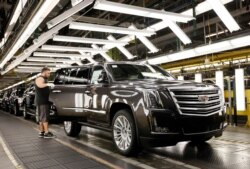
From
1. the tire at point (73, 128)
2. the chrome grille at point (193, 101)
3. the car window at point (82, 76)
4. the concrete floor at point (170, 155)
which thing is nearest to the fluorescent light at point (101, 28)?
the car window at point (82, 76)

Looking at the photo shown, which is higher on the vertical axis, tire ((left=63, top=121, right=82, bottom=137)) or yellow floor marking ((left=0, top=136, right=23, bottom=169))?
tire ((left=63, top=121, right=82, bottom=137))

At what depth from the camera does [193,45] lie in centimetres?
830

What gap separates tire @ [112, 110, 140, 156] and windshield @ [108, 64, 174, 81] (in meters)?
0.93

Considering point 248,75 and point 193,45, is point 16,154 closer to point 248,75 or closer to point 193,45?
point 193,45

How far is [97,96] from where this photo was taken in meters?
6.42

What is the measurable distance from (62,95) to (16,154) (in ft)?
6.95

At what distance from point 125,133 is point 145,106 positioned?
852 mm

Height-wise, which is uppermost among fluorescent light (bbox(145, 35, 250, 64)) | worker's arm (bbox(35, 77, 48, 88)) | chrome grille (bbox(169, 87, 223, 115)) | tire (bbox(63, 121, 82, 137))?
fluorescent light (bbox(145, 35, 250, 64))

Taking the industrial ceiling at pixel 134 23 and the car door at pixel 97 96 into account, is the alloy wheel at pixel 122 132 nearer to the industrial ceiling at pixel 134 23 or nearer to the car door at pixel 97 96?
the car door at pixel 97 96

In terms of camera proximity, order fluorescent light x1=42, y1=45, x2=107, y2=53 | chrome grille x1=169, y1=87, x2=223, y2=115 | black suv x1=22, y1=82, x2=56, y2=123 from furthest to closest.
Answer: black suv x1=22, y1=82, x2=56, y2=123
fluorescent light x1=42, y1=45, x2=107, y2=53
chrome grille x1=169, y1=87, x2=223, y2=115

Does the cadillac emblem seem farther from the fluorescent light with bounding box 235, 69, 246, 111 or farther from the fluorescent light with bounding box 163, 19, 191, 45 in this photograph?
the fluorescent light with bounding box 235, 69, 246, 111

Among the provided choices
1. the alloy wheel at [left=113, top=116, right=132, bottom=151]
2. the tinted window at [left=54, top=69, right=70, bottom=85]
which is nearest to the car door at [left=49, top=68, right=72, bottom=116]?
the tinted window at [left=54, top=69, right=70, bottom=85]

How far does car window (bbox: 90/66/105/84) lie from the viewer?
6661 mm

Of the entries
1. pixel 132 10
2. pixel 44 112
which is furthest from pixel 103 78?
pixel 44 112
